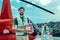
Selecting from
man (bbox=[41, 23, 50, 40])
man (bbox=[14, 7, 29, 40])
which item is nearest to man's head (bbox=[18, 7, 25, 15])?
man (bbox=[14, 7, 29, 40])

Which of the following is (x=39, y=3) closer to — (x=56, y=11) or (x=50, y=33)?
(x=56, y=11)

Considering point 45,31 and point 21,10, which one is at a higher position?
point 21,10

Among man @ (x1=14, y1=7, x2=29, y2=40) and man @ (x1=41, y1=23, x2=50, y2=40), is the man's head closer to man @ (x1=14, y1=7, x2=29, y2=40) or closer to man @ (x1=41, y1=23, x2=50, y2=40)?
man @ (x1=14, y1=7, x2=29, y2=40)

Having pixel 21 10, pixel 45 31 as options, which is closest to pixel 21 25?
pixel 21 10

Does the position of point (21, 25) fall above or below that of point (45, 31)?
above

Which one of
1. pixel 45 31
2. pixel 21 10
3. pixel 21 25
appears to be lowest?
pixel 45 31

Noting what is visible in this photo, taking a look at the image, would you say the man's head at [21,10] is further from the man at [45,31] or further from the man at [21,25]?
the man at [45,31]

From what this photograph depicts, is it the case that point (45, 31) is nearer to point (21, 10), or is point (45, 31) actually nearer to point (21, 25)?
point (21, 25)

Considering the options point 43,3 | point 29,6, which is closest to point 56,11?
point 43,3

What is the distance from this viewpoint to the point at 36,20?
11.1ft

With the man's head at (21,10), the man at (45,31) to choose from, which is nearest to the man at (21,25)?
the man's head at (21,10)

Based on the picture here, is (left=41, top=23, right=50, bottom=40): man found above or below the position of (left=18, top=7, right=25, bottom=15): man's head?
below

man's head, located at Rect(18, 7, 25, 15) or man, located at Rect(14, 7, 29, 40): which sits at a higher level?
man's head, located at Rect(18, 7, 25, 15)

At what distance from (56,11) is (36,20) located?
40 centimetres
